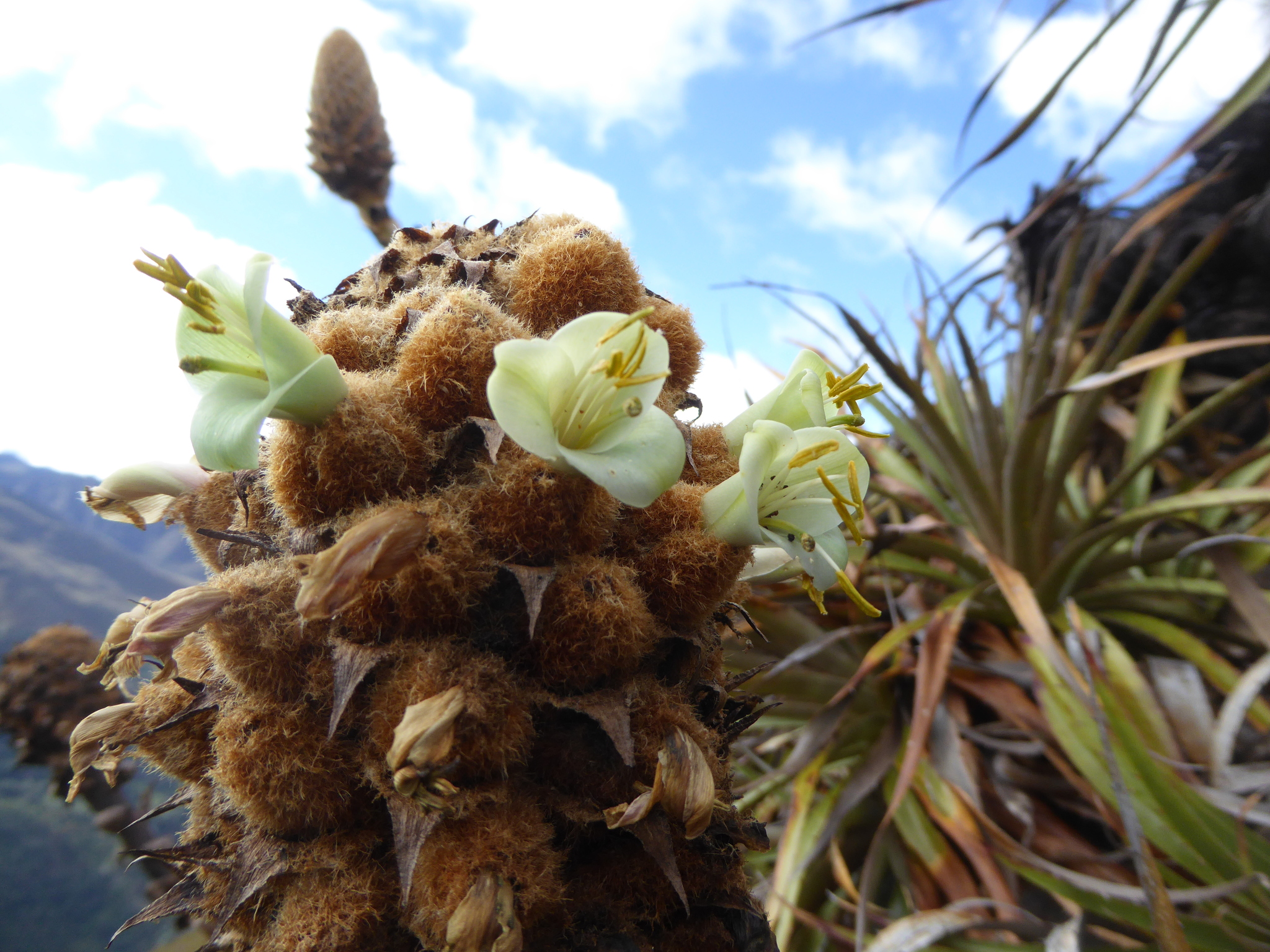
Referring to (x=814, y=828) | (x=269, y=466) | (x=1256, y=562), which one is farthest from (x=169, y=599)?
(x=1256, y=562)

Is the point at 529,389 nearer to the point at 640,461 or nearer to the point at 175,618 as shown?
the point at 640,461

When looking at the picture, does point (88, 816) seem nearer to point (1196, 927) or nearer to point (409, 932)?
point (409, 932)

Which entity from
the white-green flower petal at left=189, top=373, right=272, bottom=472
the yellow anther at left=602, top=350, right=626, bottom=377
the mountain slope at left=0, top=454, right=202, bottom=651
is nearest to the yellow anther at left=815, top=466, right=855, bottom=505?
the yellow anther at left=602, top=350, right=626, bottom=377

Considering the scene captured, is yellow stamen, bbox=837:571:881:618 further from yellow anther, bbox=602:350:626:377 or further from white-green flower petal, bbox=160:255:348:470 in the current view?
white-green flower petal, bbox=160:255:348:470

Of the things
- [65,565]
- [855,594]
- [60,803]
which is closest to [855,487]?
[855,594]

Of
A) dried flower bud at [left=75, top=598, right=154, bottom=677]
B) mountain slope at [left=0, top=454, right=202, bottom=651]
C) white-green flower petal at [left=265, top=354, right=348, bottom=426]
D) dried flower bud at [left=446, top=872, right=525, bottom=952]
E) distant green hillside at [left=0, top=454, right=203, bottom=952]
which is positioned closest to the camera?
dried flower bud at [left=446, top=872, right=525, bottom=952]

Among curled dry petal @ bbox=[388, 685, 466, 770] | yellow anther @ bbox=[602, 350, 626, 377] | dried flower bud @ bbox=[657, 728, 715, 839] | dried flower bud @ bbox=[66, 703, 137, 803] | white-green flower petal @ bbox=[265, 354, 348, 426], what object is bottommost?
dried flower bud @ bbox=[66, 703, 137, 803]
